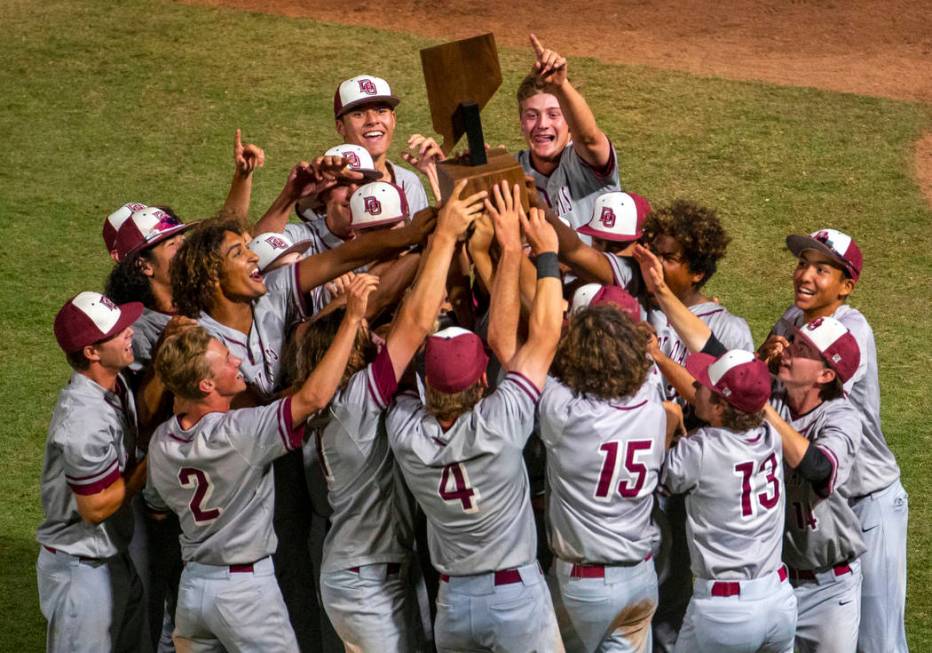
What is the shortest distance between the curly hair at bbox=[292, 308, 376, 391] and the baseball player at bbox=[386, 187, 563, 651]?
0.20 metres

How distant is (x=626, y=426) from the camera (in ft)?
14.3

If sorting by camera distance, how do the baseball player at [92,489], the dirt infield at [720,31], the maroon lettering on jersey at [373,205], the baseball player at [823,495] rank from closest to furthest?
the baseball player at [92,489], the baseball player at [823,495], the maroon lettering on jersey at [373,205], the dirt infield at [720,31]

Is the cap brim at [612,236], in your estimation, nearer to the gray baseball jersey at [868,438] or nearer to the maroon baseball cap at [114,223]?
the gray baseball jersey at [868,438]

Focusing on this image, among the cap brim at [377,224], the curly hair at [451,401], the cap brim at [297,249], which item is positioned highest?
the cap brim at [377,224]

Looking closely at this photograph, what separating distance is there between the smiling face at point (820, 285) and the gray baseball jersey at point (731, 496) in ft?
3.51

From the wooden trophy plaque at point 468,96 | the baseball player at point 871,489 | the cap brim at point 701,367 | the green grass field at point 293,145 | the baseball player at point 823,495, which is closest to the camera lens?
the wooden trophy plaque at point 468,96

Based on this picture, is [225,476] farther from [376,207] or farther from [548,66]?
[548,66]

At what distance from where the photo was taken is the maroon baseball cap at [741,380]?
14.4 feet

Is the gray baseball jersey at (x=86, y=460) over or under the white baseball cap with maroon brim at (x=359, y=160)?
under

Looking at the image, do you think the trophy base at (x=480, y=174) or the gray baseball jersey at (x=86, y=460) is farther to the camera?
the gray baseball jersey at (x=86, y=460)

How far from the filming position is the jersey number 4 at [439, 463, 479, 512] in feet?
14.0

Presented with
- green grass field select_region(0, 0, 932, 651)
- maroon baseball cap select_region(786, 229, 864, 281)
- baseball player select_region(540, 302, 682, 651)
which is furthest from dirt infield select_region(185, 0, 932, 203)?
baseball player select_region(540, 302, 682, 651)

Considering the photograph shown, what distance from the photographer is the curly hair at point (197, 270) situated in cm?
499

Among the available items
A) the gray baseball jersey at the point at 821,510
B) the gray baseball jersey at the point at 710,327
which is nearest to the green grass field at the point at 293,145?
the gray baseball jersey at the point at 710,327
